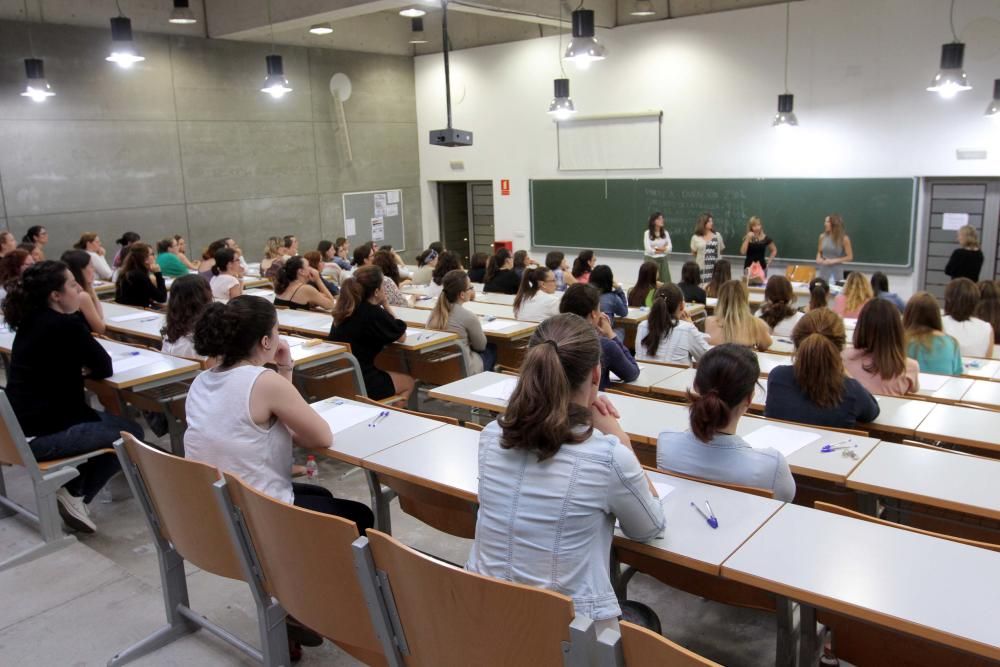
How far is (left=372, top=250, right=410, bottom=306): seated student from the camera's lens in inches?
282

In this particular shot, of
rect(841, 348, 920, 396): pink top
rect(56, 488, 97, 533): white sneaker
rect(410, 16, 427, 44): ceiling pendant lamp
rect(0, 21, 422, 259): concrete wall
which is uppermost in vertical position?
rect(410, 16, 427, 44): ceiling pendant lamp

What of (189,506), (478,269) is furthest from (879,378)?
(478,269)

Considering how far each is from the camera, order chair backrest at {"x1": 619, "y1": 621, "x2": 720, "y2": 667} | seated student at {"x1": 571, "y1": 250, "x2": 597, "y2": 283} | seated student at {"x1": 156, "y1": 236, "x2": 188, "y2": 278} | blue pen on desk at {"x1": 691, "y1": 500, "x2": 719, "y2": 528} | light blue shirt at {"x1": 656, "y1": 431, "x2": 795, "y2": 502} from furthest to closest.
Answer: seated student at {"x1": 156, "y1": 236, "x2": 188, "y2": 278} → seated student at {"x1": 571, "y1": 250, "x2": 597, "y2": 283} → light blue shirt at {"x1": 656, "y1": 431, "x2": 795, "y2": 502} → blue pen on desk at {"x1": 691, "y1": 500, "x2": 719, "y2": 528} → chair backrest at {"x1": 619, "y1": 621, "x2": 720, "y2": 667}

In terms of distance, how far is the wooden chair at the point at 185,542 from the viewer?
7.95 feet

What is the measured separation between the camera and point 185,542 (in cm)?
261

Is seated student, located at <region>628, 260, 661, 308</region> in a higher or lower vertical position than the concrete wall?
lower

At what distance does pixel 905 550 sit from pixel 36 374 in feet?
11.5

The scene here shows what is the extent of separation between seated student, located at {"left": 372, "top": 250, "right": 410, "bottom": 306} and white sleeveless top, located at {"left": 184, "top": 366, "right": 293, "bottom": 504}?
441 centimetres

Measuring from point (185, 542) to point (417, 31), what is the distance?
38.7 ft

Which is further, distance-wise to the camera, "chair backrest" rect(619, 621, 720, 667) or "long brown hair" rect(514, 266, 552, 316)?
"long brown hair" rect(514, 266, 552, 316)

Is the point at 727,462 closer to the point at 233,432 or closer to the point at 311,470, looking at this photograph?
the point at 233,432

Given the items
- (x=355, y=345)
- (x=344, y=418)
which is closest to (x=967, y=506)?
(x=344, y=418)

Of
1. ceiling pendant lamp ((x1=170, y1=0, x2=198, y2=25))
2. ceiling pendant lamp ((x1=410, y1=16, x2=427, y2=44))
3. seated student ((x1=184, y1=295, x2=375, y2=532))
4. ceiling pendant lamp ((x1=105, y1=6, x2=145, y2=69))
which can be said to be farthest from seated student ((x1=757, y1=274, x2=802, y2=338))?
ceiling pendant lamp ((x1=410, y1=16, x2=427, y2=44))

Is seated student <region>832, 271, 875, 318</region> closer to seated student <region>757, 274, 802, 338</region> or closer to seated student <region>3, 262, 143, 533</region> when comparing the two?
seated student <region>757, 274, 802, 338</region>
